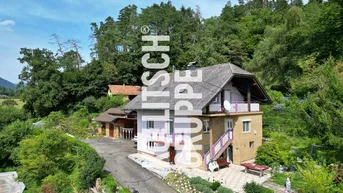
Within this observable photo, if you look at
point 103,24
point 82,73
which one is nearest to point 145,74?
point 82,73

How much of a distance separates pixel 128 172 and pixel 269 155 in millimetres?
10539

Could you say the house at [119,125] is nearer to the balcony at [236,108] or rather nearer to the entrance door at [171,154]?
the entrance door at [171,154]

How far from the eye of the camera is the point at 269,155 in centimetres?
1830

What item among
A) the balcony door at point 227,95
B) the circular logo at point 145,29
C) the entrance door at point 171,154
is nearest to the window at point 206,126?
the balcony door at point 227,95

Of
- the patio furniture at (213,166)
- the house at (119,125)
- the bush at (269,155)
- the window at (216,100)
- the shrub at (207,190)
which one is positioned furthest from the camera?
the house at (119,125)

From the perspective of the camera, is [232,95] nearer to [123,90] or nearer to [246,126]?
[246,126]

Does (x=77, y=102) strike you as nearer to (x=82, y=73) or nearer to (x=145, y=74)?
(x=82, y=73)

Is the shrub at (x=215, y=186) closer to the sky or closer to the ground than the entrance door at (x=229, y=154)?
closer to the ground

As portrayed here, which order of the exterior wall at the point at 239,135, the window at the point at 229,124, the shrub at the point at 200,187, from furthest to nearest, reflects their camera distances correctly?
the window at the point at 229,124 → the exterior wall at the point at 239,135 → the shrub at the point at 200,187

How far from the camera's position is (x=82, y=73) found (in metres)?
47.2

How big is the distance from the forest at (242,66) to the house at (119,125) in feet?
11.9

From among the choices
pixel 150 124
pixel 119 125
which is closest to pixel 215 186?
pixel 150 124

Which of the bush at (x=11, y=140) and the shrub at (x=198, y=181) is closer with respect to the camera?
the shrub at (x=198, y=181)

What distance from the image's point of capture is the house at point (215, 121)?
59.0ft
